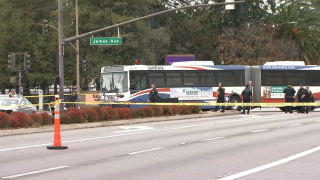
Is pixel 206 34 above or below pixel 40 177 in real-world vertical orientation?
above

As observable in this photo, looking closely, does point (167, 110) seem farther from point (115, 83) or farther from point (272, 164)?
point (272, 164)

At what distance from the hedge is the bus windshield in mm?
5791

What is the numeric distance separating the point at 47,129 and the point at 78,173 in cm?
1054

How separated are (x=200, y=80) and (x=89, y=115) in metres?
14.6

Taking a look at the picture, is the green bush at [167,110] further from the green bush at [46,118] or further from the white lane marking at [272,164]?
the white lane marking at [272,164]

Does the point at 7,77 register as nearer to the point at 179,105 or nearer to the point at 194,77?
the point at 194,77

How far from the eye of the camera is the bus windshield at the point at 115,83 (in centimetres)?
3316

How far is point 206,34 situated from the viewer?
62.9 m

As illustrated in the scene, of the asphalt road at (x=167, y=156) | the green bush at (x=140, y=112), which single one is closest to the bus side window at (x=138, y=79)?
the green bush at (x=140, y=112)

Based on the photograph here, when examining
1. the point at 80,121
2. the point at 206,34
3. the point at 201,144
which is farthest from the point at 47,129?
the point at 206,34

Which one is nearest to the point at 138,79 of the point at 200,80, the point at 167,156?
the point at 200,80

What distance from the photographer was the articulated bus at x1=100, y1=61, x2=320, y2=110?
33.3 m

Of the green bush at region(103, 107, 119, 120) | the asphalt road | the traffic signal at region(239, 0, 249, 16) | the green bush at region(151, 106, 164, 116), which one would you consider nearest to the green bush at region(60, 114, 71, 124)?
the green bush at region(103, 107, 119, 120)

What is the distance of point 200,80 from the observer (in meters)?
35.8
